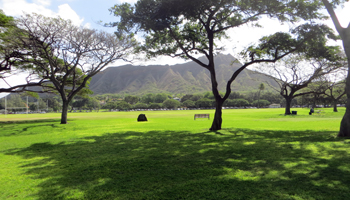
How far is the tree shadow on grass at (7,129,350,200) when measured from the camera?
4.74 meters

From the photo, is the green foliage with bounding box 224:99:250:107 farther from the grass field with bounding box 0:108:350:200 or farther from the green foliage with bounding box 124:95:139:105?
the grass field with bounding box 0:108:350:200

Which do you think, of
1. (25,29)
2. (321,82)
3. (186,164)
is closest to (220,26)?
(186,164)

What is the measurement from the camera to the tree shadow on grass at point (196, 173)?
4742 mm

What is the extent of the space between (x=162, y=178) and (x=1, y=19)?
26.5 metres

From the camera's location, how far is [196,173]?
6109mm

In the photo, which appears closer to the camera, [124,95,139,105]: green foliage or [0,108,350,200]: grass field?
[0,108,350,200]: grass field

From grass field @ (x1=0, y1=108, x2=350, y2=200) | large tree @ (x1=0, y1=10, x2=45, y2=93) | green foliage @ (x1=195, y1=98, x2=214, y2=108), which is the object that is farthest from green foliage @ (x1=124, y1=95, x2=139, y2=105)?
grass field @ (x1=0, y1=108, x2=350, y2=200)

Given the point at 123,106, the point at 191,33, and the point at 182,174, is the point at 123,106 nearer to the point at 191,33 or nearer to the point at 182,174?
the point at 191,33

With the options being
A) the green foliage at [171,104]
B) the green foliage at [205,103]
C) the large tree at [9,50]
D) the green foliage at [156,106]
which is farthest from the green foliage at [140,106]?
the large tree at [9,50]

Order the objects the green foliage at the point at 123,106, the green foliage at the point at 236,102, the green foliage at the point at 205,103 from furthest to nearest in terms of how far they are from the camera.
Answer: the green foliage at the point at 123,106
the green foliage at the point at 236,102
the green foliage at the point at 205,103

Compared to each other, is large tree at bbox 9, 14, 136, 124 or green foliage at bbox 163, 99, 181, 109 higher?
large tree at bbox 9, 14, 136, 124

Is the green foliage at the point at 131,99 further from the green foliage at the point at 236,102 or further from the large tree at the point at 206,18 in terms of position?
the large tree at the point at 206,18

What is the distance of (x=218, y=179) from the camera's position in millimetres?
5555

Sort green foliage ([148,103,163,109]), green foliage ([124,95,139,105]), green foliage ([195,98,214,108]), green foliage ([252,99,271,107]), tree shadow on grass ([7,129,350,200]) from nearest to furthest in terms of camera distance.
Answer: tree shadow on grass ([7,129,350,200]) < green foliage ([195,98,214,108]) < green foliage ([252,99,271,107]) < green foliage ([148,103,163,109]) < green foliage ([124,95,139,105])
